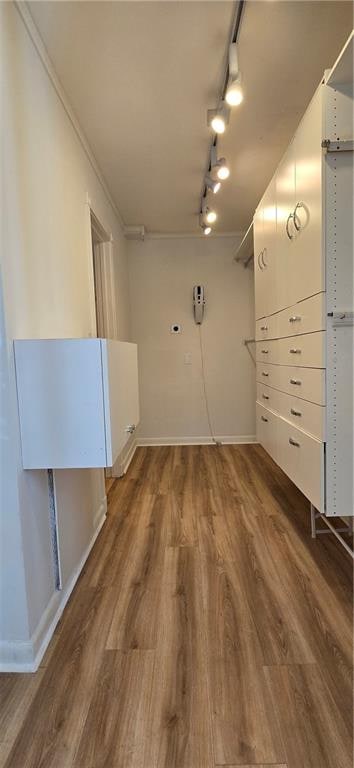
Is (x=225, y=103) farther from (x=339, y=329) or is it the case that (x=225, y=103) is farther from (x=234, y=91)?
(x=339, y=329)

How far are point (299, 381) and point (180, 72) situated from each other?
1586 mm

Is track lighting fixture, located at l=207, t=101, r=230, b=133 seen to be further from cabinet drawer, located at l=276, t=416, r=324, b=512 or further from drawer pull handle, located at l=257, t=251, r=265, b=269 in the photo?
cabinet drawer, located at l=276, t=416, r=324, b=512

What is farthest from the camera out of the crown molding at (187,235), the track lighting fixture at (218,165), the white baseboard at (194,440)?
the white baseboard at (194,440)

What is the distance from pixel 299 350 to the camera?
5.60ft

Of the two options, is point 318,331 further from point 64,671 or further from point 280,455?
point 64,671

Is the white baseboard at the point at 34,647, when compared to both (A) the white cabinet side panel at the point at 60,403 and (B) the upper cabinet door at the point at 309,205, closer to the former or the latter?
(A) the white cabinet side panel at the point at 60,403

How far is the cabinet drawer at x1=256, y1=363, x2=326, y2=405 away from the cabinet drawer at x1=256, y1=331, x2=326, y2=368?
0.10 feet

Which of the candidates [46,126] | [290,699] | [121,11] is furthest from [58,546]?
[121,11]

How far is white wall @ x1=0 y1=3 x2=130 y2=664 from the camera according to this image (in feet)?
3.80

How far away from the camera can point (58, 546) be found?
1469 millimetres

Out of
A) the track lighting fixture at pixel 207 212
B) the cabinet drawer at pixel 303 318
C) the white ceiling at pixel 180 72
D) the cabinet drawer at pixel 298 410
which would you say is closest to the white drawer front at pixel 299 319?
the cabinet drawer at pixel 303 318

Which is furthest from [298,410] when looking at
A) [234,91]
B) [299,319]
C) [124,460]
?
[124,460]

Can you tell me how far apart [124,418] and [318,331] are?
3.10ft

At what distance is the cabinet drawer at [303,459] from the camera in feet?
4.94
